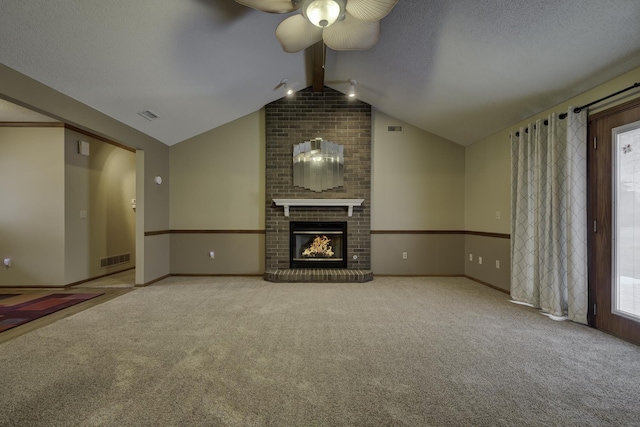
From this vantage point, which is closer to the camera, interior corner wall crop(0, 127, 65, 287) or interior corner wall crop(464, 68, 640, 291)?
interior corner wall crop(464, 68, 640, 291)

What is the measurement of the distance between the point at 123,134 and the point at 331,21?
11.5 ft

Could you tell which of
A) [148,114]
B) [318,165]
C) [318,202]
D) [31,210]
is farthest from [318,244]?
[31,210]

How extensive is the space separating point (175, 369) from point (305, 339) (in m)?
1.03

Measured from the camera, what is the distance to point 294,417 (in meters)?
1.65

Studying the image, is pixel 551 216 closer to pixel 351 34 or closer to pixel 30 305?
pixel 351 34

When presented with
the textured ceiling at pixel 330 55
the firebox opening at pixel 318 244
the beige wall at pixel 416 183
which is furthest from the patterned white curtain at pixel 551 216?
the firebox opening at pixel 318 244

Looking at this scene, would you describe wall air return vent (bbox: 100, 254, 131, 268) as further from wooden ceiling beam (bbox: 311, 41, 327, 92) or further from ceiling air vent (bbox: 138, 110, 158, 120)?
wooden ceiling beam (bbox: 311, 41, 327, 92)

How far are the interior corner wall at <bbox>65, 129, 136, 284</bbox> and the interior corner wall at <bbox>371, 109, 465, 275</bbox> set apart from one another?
4.74m

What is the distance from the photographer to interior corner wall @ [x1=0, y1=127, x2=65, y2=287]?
4535 millimetres

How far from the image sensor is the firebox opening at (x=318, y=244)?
5.48 metres

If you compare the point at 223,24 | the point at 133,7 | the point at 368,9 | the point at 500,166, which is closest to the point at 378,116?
the point at 500,166

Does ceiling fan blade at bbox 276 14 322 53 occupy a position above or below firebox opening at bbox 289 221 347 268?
above

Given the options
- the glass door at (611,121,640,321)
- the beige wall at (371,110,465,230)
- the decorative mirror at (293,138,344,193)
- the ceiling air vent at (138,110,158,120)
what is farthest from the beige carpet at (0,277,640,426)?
the ceiling air vent at (138,110,158,120)

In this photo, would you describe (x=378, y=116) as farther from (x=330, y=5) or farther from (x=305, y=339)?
(x=305, y=339)
